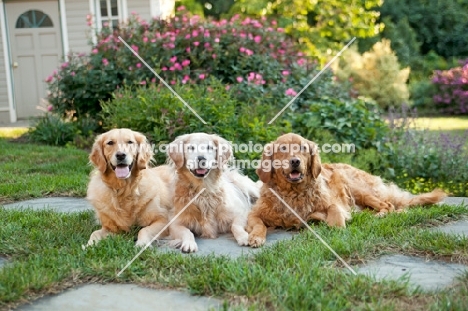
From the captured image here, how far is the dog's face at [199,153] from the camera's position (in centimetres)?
469

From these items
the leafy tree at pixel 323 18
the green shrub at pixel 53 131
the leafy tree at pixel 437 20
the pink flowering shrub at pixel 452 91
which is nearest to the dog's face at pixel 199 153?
the green shrub at pixel 53 131

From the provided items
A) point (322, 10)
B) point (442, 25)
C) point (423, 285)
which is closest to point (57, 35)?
point (322, 10)

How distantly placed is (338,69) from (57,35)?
9228 mm

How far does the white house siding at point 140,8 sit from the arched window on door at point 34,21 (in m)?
2.35

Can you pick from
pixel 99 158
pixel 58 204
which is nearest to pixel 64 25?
pixel 58 204

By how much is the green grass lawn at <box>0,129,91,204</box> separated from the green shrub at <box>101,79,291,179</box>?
1.08 m

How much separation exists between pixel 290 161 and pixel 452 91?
15.0 meters

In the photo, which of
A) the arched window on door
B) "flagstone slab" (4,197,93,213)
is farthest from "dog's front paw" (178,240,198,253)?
the arched window on door

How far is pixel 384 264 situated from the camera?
12.1ft

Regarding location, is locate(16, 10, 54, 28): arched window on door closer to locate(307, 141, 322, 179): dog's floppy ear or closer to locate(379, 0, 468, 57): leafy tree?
locate(307, 141, 322, 179): dog's floppy ear

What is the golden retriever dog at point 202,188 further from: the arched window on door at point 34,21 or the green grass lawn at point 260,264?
the arched window on door at point 34,21

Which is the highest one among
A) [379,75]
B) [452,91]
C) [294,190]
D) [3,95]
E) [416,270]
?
[379,75]

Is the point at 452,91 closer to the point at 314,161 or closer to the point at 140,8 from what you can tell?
the point at 140,8

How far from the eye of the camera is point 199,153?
471 cm
